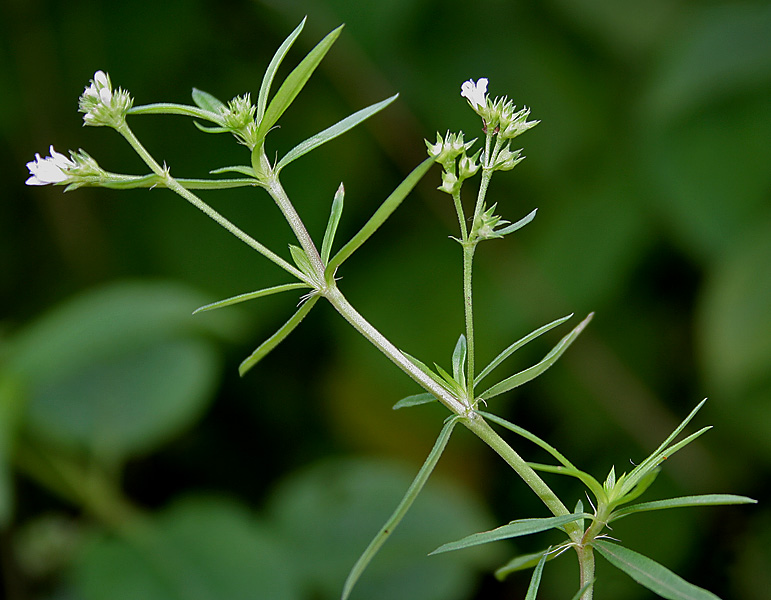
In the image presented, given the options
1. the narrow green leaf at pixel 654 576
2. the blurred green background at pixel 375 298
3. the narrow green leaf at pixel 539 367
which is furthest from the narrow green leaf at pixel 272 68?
the blurred green background at pixel 375 298

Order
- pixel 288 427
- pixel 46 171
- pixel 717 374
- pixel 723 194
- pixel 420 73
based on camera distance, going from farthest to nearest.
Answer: pixel 288 427
pixel 420 73
pixel 723 194
pixel 717 374
pixel 46 171

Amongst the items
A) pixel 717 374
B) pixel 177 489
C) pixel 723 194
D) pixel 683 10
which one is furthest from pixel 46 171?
pixel 177 489

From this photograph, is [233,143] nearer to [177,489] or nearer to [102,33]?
[102,33]

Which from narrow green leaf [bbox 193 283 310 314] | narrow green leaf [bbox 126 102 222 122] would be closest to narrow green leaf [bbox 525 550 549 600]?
narrow green leaf [bbox 193 283 310 314]

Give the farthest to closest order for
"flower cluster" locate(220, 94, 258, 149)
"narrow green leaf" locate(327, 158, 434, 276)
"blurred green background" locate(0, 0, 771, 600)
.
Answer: "blurred green background" locate(0, 0, 771, 600) < "flower cluster" locate(220, 94, 258, 149) < "narrow green leaf" locate(327, 158, 434, 276)

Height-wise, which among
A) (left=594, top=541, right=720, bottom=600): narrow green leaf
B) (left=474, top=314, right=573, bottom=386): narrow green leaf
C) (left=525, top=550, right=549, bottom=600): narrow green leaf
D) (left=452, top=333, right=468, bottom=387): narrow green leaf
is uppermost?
(left=452, top=333, right=468, bottom=387): narrow green leaf

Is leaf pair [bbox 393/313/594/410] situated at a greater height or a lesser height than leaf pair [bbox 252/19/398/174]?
lesser

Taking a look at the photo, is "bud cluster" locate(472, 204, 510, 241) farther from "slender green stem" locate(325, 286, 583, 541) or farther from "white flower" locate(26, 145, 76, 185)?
"white flower" locate(26, 145, 76, 185)

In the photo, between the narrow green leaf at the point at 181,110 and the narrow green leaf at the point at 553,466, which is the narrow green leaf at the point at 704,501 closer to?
the narrow green leaf at the point at 553,466
